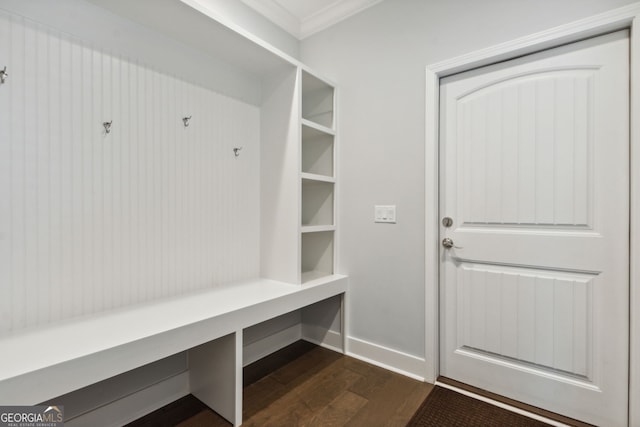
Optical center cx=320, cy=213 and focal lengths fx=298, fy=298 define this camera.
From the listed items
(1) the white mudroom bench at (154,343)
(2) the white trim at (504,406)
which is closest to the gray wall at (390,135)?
(2) the white trim at (504,406)

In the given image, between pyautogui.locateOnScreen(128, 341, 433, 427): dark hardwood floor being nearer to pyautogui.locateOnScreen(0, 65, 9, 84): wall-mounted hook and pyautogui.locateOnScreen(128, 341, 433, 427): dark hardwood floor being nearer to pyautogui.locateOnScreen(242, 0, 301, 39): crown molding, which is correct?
pyautogui.locateOnScreen(0, 65, 9, 84): wall-mounted hook

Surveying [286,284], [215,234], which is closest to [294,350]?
[286,284]

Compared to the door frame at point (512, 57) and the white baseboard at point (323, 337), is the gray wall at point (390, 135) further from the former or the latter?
the white baseboard at point (323, 337)

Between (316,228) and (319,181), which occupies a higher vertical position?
(319,181)

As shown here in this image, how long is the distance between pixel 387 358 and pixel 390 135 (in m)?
1.56

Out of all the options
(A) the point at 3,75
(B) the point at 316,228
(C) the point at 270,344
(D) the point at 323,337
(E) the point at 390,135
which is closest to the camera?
(A) the point at 3,75

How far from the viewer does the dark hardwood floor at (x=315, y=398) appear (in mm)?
1549

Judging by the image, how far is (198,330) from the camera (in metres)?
1.36

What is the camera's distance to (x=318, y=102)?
2.46 meters

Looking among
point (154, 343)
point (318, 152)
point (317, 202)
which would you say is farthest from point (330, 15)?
point (154, 343)

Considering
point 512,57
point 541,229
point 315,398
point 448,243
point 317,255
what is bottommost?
point 315,398

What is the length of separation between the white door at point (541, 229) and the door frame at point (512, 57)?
0.16 feet

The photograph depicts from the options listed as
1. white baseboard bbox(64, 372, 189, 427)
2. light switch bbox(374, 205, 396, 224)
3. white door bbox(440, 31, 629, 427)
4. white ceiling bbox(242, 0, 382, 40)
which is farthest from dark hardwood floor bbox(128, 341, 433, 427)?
white ceiling bbox(242, 0, 382, 40)

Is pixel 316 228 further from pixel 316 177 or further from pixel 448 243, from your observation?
pixel 448 243
